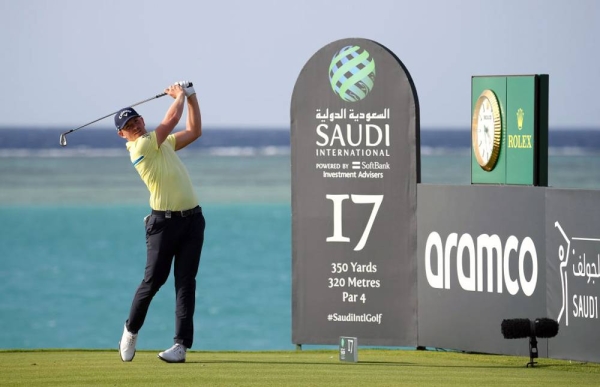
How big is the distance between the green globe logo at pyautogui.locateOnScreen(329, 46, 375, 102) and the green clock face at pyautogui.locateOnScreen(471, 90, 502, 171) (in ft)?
2.81

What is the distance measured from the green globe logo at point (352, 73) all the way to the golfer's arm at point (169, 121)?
6.31 feet

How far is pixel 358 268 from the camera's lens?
11.3m

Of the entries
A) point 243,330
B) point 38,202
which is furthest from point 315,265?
point 38,202

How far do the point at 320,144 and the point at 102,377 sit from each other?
3.19 meters

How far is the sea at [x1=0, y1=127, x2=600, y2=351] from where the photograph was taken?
1075 inches

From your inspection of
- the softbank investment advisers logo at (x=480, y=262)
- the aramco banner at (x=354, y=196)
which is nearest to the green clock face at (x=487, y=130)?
the aramco banner at (x=354, y=196)

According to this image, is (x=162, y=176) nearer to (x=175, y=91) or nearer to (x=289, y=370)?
(x=175, y=91)

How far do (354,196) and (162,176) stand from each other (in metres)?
2.14

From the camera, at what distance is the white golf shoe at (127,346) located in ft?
32.0

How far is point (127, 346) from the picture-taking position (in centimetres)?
977

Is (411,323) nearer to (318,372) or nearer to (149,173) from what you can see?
(318,372)

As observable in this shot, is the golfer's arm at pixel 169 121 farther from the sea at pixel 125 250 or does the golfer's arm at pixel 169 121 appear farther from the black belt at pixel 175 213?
the sea at pixel 125 250

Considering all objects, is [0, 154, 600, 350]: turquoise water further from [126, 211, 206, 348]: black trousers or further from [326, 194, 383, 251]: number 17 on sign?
[126, 211, 206, 348]: black trousers

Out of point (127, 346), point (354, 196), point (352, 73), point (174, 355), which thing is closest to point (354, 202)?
point (354, 196)
